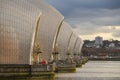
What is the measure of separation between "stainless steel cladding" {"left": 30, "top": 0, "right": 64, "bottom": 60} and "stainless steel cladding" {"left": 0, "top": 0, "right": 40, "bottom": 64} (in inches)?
277

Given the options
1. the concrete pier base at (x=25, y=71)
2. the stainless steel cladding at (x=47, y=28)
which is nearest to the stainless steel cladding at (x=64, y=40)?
the stainless steel cladding at (x=47, y=28)

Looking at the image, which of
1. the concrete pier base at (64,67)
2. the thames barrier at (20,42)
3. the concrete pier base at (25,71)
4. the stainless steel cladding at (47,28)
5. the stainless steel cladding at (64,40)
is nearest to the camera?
the concrete pier base at (25,71)

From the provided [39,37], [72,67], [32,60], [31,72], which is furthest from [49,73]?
[72,67]

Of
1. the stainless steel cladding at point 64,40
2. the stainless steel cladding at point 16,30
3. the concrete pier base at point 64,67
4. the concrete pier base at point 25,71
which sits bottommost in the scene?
the concrete pier base at point 25,71

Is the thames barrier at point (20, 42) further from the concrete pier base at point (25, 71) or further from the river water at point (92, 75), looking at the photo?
the river water at point (92, 75)

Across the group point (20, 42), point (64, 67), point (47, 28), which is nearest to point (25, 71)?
point (20, 42)

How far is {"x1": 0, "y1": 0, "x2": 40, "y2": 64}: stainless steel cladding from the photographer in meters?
58.1

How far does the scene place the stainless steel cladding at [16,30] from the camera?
191 feet

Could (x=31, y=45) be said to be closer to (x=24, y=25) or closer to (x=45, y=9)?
(x=24, y=25)

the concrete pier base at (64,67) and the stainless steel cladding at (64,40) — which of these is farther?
the stainless steel cladding at (64,40)

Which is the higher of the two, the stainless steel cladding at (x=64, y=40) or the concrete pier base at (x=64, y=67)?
the stainless steel cladding at (x=64, y=40)

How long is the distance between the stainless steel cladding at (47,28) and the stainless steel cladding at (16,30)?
704cm

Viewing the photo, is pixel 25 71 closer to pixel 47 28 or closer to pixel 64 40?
pixel 47 28

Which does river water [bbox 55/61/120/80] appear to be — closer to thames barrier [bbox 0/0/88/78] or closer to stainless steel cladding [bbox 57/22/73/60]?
thames barrier [bbox 0/0/88/78]
